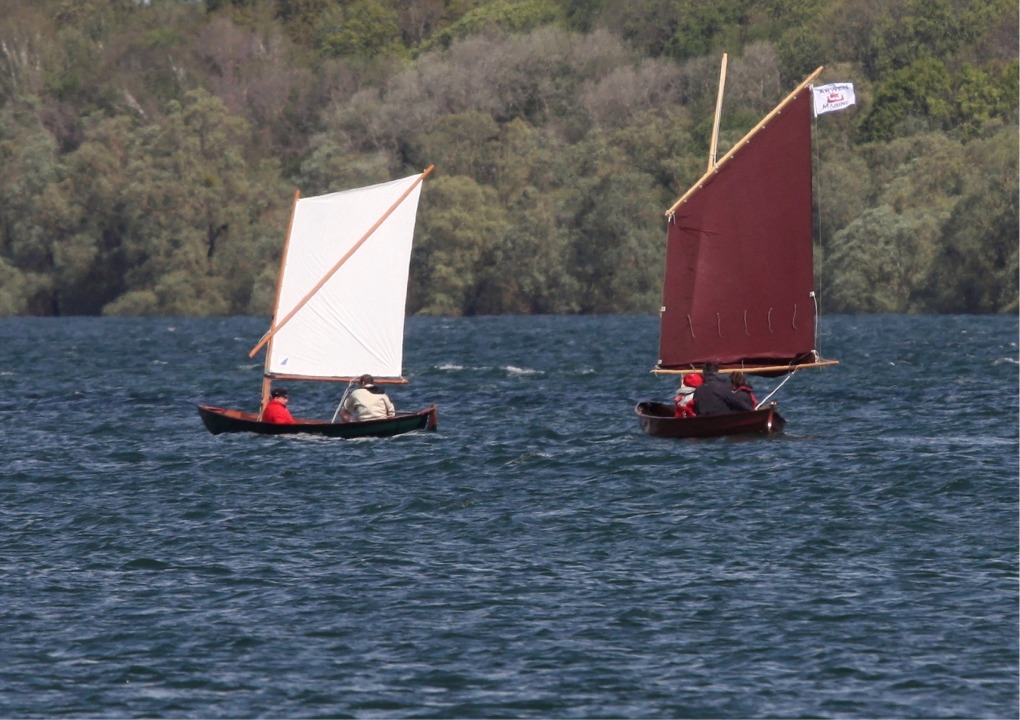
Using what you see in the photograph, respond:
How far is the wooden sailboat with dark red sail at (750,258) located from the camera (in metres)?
40.8

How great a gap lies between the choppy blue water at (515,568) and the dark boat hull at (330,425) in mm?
360

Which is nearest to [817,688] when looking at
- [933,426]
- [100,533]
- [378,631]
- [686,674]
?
[686,674]

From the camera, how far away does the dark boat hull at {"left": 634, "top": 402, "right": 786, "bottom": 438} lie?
38.9 metres

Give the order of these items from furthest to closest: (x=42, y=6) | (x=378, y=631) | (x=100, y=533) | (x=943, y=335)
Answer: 1. (x=42, y=6)
2. (x=943, y=335)
3. (x=100, y=533)
4. (x=378, y=631)

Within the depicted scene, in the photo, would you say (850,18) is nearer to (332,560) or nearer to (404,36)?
(404,36)

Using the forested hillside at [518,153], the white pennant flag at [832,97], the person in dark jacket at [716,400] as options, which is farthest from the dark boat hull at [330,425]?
the forested hillside at [518,153]

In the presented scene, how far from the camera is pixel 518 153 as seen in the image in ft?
463

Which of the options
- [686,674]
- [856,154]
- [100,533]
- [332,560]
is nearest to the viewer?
[686,674]

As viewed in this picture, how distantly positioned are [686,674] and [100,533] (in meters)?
12.4

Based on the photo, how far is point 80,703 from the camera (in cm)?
2009

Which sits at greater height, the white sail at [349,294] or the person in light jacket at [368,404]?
the white sail at [349,294]

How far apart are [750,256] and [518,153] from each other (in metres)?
101

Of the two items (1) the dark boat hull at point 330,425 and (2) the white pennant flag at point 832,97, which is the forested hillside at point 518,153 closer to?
(2) the white pennant flag at point 832,97

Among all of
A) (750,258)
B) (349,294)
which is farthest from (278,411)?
(750,258)
